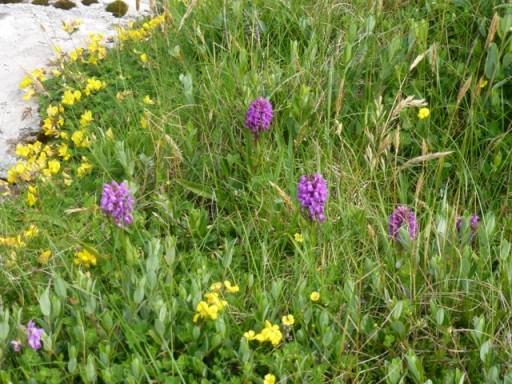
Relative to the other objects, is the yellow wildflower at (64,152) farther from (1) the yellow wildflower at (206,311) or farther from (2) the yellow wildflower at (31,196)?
(1) the yellow wildflower at (206,311)

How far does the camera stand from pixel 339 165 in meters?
3.30

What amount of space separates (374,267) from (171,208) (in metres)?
0.88

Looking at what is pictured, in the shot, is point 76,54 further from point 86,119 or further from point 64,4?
point 64,4

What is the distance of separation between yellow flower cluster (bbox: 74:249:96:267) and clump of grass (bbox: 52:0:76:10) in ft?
9.39

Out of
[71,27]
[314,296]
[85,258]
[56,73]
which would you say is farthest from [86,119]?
[314,296]

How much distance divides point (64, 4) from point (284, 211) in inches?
114

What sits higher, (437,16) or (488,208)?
(437,16)

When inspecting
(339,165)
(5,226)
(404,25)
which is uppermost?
(404,25)

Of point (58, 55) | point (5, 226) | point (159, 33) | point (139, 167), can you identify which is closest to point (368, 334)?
point (139, 167)

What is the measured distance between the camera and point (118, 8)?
524 centimetres

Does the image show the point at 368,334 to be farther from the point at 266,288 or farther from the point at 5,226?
the point at 5,226

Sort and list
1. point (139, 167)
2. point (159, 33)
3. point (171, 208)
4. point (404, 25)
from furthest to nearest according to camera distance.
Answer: point (159, 33), point (404, 25), point (139, 167), point (171, 208)

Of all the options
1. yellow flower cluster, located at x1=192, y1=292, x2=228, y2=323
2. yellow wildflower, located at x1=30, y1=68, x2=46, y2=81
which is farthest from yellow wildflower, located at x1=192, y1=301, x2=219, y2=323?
yellow wildflower, located at x1=30, y1=68, x2=46, y2=81

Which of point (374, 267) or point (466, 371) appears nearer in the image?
point (466, 371)
